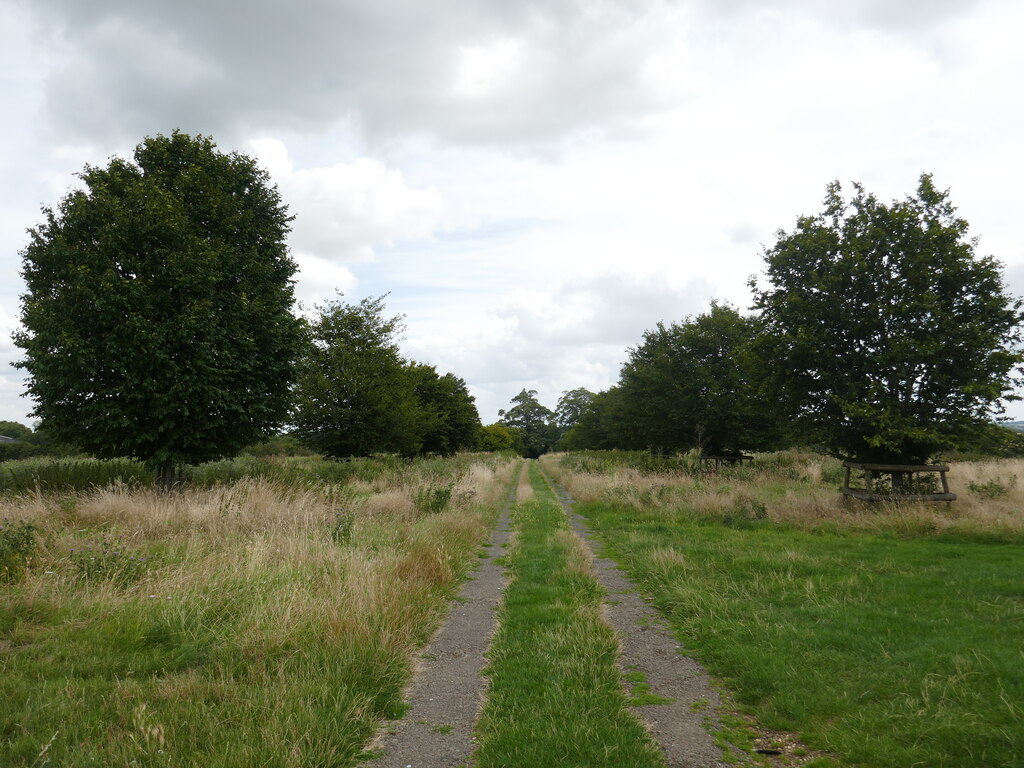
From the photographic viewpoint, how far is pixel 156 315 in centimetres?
1397

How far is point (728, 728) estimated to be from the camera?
4.41 metres

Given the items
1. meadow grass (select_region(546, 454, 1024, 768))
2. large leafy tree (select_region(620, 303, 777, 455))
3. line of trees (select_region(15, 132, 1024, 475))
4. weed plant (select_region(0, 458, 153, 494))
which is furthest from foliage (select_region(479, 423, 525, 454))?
meadow grass (select_region(546, 454, 1024, 768))

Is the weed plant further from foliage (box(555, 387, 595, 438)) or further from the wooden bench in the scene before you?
foliage (box(555, 387, 595, 438))

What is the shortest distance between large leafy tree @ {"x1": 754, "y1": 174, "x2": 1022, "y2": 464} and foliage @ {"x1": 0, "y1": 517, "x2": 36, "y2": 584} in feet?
50.4

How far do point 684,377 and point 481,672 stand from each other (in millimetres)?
24590

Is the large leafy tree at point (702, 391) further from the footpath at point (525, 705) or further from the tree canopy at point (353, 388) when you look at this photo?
the footpath at point (525, 705)

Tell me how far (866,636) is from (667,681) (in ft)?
7.40

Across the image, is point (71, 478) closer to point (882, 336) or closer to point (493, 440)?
point (882, 336)

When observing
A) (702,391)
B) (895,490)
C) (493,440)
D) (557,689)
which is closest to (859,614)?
(557,689)

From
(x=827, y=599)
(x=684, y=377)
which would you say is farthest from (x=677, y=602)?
(x=684, y=377)

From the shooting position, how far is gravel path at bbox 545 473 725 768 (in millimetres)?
4062

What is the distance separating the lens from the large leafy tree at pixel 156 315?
13.4 m

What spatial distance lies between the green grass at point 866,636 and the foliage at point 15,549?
7.73 m

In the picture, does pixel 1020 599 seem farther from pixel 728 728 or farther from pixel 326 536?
pixel 326 536
